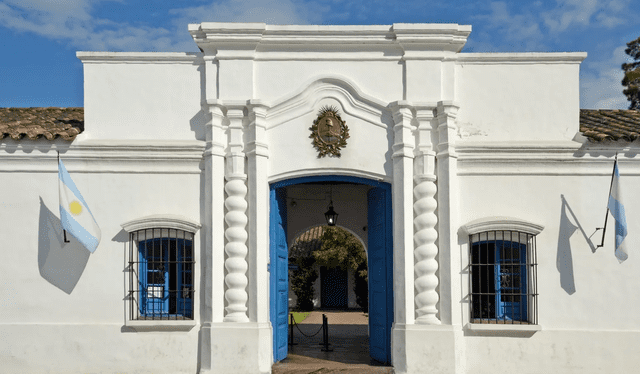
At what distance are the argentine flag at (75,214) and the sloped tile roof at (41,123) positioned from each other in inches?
26.4

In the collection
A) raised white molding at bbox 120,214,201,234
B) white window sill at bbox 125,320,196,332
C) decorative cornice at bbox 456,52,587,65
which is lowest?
white window sill at bbox 125,320,196,332

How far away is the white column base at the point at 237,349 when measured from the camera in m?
9.84

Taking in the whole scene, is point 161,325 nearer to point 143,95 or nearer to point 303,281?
point 143,95

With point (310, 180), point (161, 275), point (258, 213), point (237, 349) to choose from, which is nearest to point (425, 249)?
point (310, 180)

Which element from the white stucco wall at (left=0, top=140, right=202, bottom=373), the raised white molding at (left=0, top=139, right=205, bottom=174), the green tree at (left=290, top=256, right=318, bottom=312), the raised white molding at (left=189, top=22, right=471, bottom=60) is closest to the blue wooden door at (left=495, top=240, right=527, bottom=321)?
the raised white molding at (left=189, top=22, right=471, bottom=60)

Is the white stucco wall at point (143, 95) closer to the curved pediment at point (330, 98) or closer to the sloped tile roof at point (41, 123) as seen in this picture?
the sloped tile roof at point (41, 123)

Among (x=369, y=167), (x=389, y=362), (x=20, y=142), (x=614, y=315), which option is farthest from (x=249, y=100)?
(x=614, y=315)

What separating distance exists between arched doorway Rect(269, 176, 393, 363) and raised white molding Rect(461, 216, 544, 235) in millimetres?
1296

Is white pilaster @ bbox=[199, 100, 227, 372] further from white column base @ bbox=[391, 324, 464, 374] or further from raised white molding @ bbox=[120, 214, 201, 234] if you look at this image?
white column base @ bbox=[391, 324, 464, 374]

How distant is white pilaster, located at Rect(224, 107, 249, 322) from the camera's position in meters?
10.0

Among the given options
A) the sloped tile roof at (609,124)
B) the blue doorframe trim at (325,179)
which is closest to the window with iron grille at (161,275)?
the blue doorframe trim at (325,179)

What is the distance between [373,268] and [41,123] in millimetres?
6070

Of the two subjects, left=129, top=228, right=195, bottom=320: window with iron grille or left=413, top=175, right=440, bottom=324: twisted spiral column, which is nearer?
left=413, top=175, right=440, bottom=324: twisted spiral column

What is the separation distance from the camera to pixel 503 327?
9.96 metres
